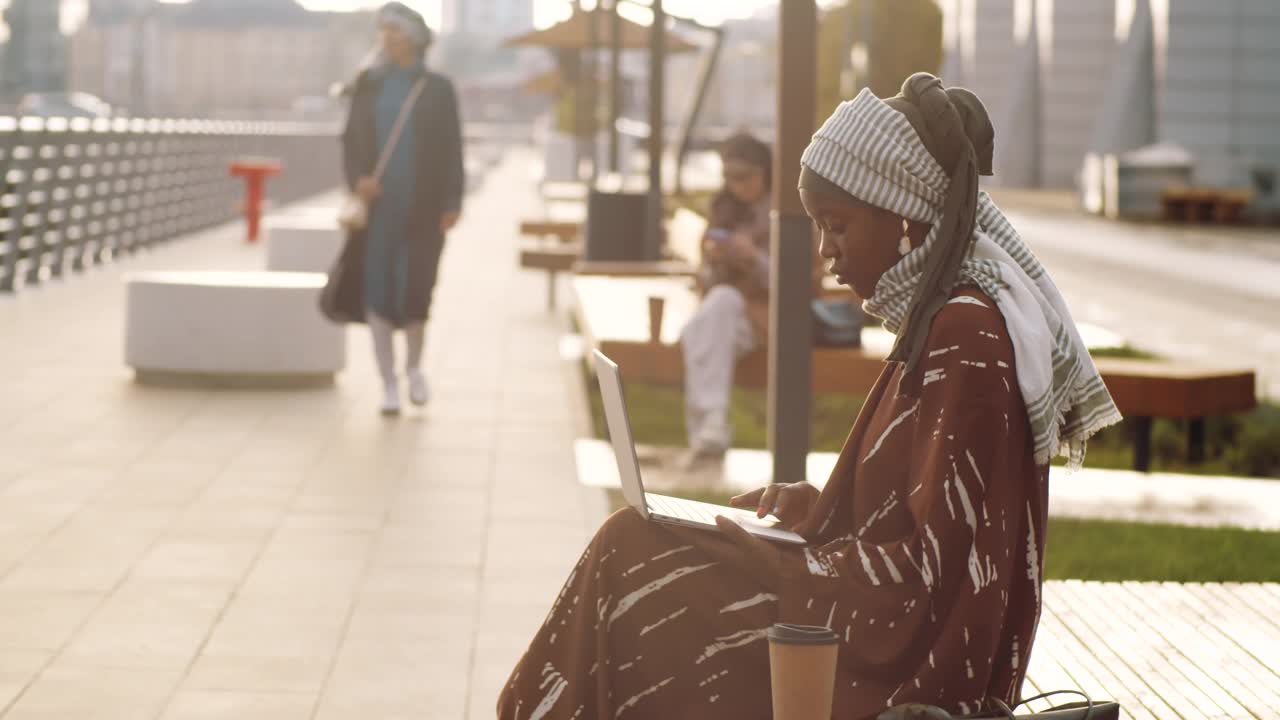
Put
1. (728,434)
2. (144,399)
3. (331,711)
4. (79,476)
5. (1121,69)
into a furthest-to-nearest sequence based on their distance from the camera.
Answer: (1121,69), (144,399), (728,434), (79,476), (331,711)

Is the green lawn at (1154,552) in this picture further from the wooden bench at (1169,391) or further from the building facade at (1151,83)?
the building facade at (1151,83)

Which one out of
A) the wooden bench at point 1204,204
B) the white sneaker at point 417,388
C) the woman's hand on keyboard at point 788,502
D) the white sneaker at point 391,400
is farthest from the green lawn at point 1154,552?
the wooden bench at point 1204,204

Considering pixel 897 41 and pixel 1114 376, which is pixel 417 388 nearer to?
pixel 1114 376

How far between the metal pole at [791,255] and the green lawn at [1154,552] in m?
1.38

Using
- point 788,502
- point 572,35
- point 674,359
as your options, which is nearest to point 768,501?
point 788,502

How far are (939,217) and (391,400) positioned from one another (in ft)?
22.0

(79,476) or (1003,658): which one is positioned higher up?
(1003,658)

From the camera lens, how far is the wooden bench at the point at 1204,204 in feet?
95.6

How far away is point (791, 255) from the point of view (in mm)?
5266

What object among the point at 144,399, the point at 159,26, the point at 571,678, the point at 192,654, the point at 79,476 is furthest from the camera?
Result: the point at 159,26

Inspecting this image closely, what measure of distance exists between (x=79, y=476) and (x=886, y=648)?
5347 mm

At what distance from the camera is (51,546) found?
622 cm

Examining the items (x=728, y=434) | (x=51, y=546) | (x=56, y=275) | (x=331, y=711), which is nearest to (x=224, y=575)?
(x=51, y=546)

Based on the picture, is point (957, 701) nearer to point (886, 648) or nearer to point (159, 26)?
point (886, 648)
